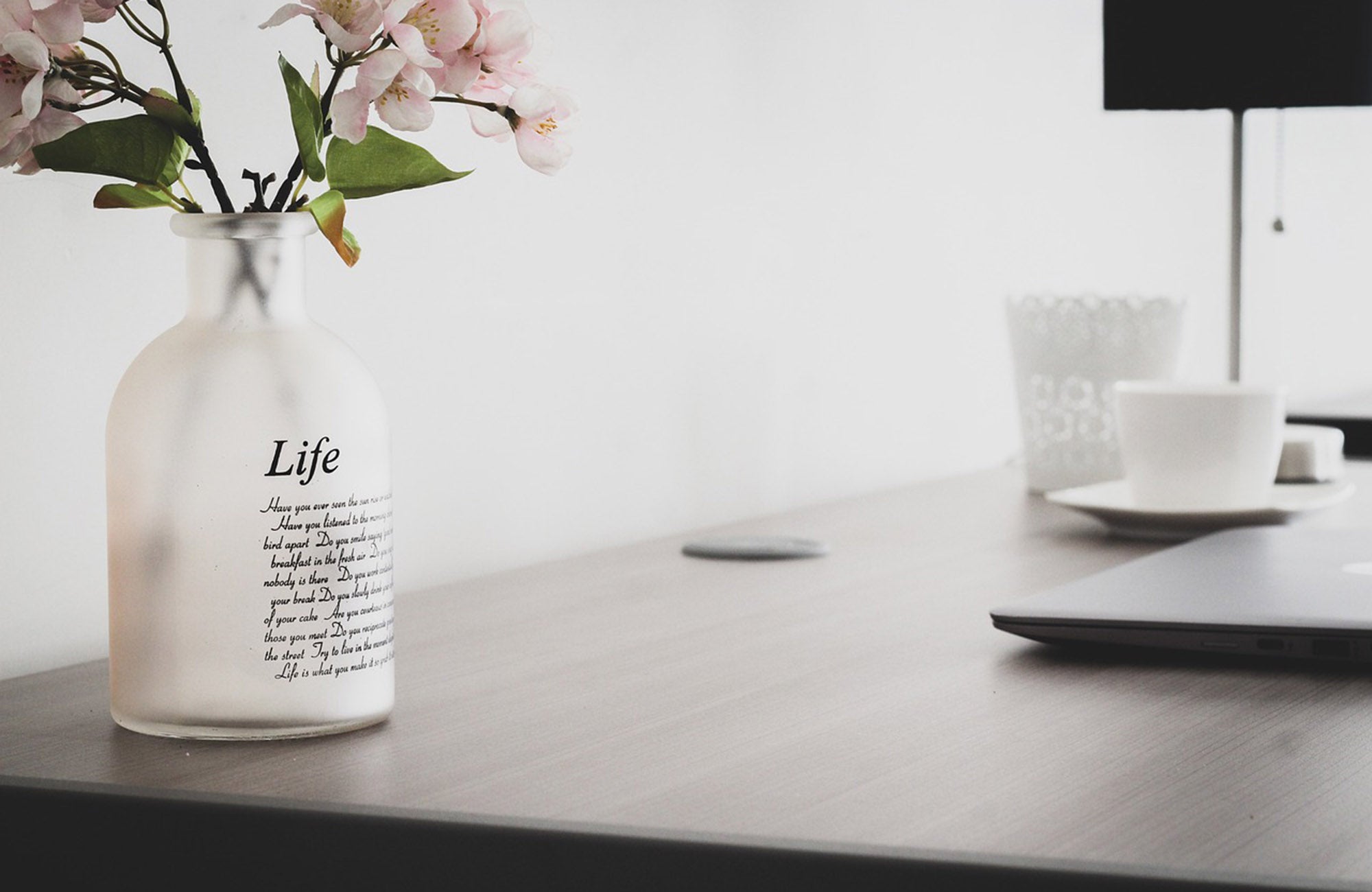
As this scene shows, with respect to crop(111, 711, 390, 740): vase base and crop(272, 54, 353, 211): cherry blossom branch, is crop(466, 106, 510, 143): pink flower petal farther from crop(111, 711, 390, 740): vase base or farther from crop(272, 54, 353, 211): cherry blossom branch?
crop(111, 711, 390, 740): vase base

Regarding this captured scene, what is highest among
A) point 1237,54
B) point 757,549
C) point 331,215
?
point 1237,54

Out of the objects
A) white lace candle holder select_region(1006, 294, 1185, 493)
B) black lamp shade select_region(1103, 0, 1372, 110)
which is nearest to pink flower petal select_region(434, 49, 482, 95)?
white lace candle holder select_region(1006, 294, 1185, 493)

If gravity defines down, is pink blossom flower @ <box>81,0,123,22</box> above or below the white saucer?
above

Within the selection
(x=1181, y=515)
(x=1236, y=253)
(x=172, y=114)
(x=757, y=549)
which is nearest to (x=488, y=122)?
(x=172, y=114)

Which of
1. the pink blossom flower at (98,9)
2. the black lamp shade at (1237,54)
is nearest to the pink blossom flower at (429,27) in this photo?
the pink blossom flower at (98,9)

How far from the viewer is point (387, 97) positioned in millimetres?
645

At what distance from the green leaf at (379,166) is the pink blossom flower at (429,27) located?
5 centimetres

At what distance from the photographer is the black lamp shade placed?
1.62 metres

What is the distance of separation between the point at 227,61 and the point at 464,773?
491mm

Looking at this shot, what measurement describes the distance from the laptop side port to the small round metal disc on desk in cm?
46

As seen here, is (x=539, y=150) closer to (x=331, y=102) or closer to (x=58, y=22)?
(x=331, y=102)

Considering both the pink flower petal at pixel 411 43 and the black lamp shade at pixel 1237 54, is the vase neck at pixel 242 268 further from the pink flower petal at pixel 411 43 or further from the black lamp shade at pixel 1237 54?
the black lamp shade at pixel 1237 54

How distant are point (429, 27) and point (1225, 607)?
490 millimetres

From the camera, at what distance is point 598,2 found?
4.04 feet
